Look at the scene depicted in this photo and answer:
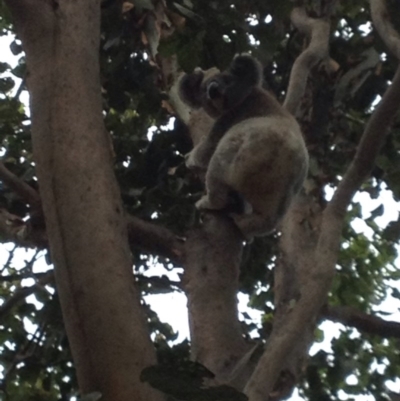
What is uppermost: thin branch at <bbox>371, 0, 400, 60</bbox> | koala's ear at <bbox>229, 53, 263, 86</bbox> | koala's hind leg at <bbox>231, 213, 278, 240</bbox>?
koala's ear at <bbox>229, 53, 263, 86</bbox>

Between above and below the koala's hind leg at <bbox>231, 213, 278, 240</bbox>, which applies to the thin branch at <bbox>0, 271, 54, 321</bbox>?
below

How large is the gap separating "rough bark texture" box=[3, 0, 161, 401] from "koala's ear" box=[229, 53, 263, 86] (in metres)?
1.72

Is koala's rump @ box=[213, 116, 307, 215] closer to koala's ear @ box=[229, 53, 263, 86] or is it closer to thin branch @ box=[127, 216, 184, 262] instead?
koala's ear @ box=[229, 53, 263, 86]

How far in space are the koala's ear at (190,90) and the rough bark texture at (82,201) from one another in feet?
4.58

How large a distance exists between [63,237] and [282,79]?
2.71 meters

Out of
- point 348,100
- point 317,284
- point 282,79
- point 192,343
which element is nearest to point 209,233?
point 192,343

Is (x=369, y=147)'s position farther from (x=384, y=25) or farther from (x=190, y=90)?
(x=190, y=90)

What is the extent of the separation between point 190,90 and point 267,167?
55cm

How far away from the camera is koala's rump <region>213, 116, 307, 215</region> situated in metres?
3.35

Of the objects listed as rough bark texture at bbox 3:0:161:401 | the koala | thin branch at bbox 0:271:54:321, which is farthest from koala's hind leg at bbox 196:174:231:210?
rough bark texture at bbox 3:0:161:401

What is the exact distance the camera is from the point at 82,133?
6.25 ft

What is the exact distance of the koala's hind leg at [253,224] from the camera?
2916mm

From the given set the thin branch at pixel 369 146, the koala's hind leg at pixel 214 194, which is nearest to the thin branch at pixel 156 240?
the koala's hind leg at pixel 214 194

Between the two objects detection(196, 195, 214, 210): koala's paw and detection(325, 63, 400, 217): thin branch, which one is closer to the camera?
detection(325, 63, 400, 217): thin branch
